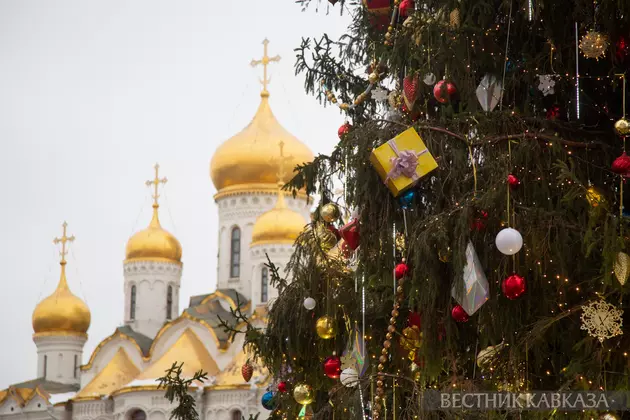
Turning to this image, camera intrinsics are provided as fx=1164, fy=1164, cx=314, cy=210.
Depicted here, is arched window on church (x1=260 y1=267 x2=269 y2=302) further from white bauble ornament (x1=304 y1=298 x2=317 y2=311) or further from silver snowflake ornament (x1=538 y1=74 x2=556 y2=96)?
silver snowflake ornament (x1=538 y1=74 x2=556 y2=96)

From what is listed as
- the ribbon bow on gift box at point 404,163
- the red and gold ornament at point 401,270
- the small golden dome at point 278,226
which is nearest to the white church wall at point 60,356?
the small golden dome at point 278,226

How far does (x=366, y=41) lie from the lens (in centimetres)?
902

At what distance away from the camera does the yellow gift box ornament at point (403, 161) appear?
721cm

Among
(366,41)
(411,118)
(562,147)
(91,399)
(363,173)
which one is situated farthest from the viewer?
(91,399)

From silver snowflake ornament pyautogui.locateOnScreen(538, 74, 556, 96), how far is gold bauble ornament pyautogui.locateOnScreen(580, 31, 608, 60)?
29cm

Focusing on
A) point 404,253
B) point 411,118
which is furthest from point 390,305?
point 411,118

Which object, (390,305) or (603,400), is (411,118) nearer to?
(390,305)

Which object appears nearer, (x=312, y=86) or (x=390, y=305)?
(x=390, y=305)

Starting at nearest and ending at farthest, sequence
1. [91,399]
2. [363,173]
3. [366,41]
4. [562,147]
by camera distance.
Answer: [562,147] < [363,173] < [366,41] < [91,399]

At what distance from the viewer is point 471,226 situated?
272 inches

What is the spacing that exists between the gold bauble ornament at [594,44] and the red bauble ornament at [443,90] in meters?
0.88

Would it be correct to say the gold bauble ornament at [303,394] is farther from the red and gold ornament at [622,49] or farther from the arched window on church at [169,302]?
the arched window on church at [169,302]

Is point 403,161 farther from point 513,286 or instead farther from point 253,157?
point 253,157

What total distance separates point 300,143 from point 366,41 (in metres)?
33.0
